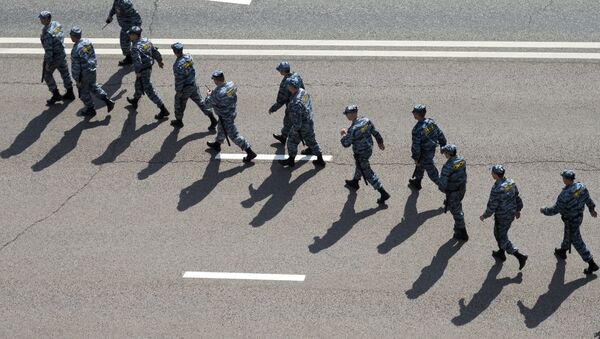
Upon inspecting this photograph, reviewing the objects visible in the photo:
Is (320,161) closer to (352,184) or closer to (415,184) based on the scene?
(352,184)

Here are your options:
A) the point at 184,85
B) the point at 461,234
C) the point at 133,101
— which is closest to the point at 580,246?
the point at 461,234

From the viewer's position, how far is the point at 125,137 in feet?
58.4

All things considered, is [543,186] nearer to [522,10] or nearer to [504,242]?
[504,242]

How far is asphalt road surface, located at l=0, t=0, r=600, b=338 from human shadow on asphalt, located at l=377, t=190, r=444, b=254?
0.03 meters

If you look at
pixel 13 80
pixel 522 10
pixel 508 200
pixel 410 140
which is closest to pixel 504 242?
pixel 508 200

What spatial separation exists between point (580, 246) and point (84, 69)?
9.07m

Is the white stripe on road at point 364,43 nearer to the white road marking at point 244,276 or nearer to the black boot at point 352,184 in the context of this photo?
the black boot at point 352,184

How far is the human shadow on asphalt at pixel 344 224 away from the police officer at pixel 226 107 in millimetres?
2035

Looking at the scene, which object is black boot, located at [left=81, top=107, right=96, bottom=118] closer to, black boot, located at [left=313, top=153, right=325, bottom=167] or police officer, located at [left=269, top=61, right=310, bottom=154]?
police officer, located at [left=269, top=61, right=310, bottom=154]

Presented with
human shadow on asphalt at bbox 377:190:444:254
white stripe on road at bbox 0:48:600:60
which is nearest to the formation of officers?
human shadow on asphalt at bbox 377:190:444:254

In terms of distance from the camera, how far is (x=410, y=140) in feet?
56.9

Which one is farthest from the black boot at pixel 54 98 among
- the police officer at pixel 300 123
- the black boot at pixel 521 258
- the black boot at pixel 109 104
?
the black boot at pixel 521 258

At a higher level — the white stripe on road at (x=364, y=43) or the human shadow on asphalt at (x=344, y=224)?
the white stripe on road at (x=364, y=43)

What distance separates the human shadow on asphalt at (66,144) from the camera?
1714 cm
